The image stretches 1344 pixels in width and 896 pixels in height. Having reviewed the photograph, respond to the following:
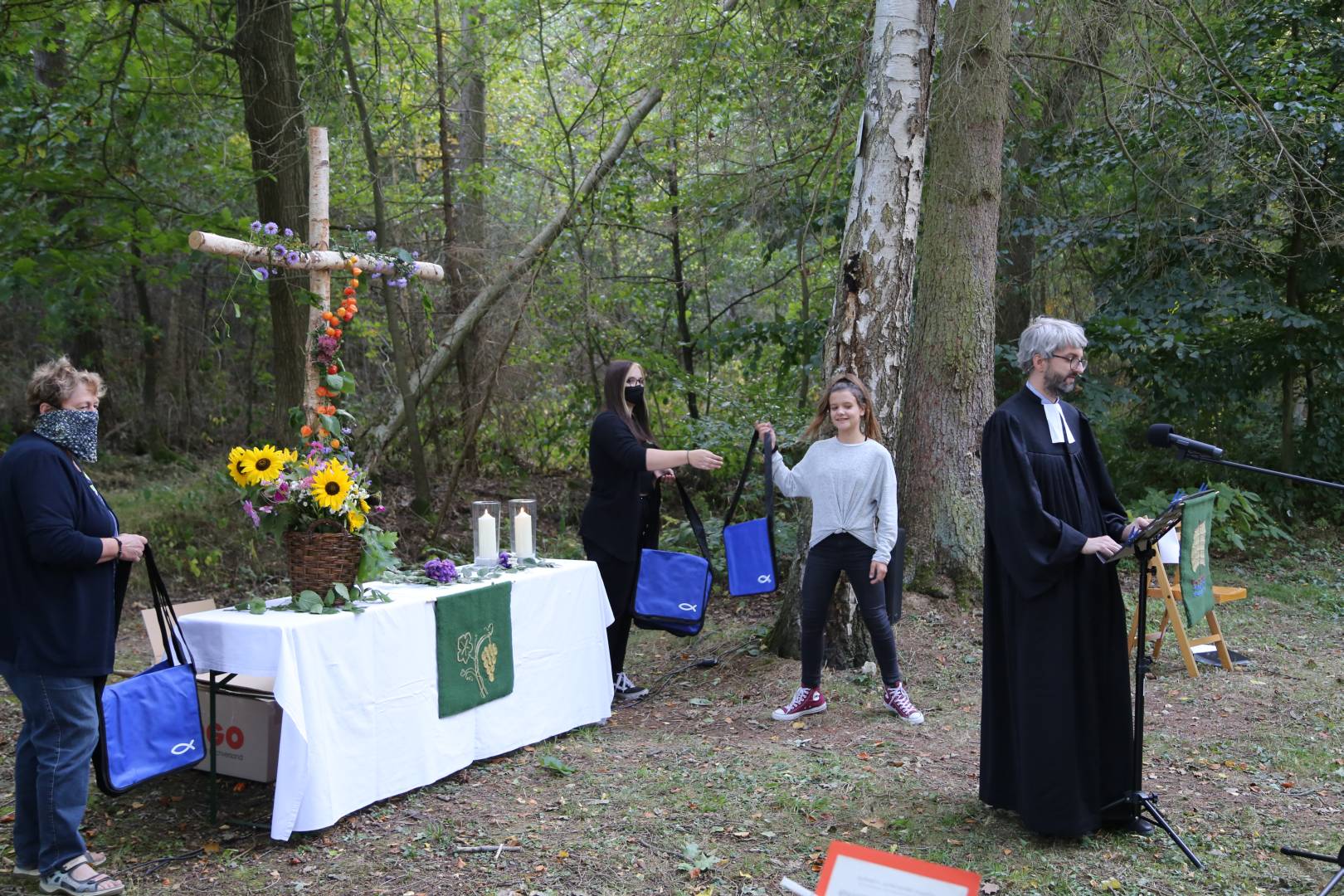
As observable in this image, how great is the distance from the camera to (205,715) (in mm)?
4555

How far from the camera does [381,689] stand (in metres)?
4.45

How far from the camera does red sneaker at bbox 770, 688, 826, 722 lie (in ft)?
18.7

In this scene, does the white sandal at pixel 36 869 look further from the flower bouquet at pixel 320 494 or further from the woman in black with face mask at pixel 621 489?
the woman in black with face mask at pixel 621 489

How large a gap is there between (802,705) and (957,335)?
130 inches

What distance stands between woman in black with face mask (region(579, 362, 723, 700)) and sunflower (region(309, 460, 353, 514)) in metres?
1.70

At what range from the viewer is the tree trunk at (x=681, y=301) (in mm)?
12000

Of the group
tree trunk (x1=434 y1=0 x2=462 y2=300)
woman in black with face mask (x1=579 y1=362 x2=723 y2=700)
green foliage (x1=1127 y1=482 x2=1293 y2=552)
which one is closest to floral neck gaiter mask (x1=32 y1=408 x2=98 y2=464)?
woman in black with face mask (x1=579 y1=362 x2=723 y2=700)

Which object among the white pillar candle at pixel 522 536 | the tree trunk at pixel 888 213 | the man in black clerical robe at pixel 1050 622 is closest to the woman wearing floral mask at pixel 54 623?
the white pillar candle at pixel 522 536

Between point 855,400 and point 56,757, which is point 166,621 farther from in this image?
point 855,400

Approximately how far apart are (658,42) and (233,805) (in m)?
6.57

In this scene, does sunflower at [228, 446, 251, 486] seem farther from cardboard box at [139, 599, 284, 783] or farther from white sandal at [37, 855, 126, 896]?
white sandal at [37, 855, 126, 896]

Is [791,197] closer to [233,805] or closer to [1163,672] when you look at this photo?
[1163,672]

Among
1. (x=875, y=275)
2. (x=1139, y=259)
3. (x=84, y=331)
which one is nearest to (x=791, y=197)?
(x=1139, y=259)

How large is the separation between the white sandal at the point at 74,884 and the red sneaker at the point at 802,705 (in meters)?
3.25
